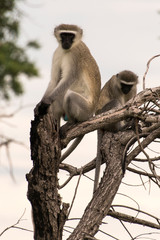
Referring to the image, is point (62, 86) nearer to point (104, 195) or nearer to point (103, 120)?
point (103, 120)

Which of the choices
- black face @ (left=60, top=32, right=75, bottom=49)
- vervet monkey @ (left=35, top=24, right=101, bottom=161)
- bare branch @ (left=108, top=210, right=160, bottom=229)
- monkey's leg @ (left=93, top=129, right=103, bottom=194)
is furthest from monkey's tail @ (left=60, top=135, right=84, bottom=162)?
black face @ (left=60, top=32, right=75, bottom=49)

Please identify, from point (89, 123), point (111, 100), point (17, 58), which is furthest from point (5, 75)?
point (89, 123)

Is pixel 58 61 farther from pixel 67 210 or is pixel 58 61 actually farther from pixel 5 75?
pixel 5 75

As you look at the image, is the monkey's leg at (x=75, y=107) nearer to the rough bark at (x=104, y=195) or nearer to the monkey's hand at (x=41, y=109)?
the rough bark at (x=104, y=195)

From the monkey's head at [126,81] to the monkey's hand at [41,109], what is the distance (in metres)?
2.84

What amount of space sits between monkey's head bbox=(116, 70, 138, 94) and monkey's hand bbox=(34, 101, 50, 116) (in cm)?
284

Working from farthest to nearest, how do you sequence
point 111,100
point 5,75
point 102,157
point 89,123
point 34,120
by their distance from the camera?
point 5,75 < point 111,100 < point 102,157 < point 89,123 < point 34,120

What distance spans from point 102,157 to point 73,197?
121 centimetres

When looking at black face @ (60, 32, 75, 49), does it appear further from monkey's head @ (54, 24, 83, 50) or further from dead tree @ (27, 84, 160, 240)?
dead tree @ (27, 84, 160, 240)

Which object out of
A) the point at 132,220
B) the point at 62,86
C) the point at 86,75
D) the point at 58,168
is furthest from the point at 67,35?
the point at 132,220

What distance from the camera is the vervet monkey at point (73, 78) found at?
24.8ft

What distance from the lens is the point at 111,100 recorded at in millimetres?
8859

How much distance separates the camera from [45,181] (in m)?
6.44

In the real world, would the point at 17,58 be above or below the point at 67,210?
above
